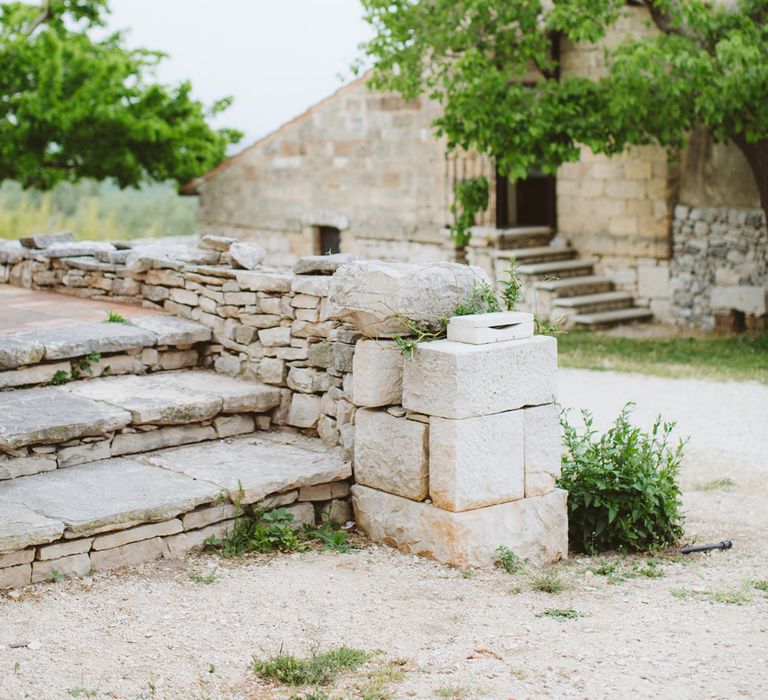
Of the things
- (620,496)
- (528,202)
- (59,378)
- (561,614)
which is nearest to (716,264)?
(528,202)

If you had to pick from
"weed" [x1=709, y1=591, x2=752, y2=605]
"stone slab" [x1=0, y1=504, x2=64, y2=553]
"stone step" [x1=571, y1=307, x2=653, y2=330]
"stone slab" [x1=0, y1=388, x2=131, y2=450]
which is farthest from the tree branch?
"weed" [x1=709, y1=591, x2=752, y2=605]

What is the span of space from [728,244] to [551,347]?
9528mm

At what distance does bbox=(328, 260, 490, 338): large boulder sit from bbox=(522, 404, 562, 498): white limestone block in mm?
672

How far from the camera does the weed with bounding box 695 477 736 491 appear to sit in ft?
24.3

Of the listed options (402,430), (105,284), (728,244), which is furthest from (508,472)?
(728,244)

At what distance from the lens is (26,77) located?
19.8 metres

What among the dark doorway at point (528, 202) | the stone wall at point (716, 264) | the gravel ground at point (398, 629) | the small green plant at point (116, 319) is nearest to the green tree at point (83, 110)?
the dark doorway at point (528, 202)

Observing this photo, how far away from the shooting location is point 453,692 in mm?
4180

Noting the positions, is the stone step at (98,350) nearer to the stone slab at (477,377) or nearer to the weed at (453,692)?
the stone slab at (477,377)

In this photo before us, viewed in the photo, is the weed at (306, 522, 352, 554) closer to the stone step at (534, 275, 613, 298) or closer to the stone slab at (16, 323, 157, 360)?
the stone slab at (16, 323, 157, 360)

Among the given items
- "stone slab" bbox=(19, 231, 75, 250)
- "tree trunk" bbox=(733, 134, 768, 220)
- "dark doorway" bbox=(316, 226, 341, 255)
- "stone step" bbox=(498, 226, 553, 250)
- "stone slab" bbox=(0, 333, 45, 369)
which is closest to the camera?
"stone slab" bbox=(0, 333, 45, 369)

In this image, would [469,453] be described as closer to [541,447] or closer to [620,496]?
[541,447]

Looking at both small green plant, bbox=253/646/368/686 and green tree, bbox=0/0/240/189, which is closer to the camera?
small green plant, bbox=253/646/368/686

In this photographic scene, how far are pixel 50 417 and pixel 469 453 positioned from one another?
2.10m
